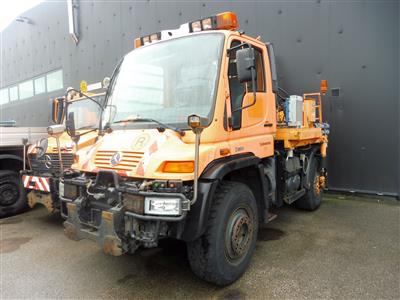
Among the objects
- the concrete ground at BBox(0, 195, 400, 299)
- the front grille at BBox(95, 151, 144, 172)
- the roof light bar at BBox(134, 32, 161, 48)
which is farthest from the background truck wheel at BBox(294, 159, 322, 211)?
the front grille at BBox(95, 151, 144, 172)

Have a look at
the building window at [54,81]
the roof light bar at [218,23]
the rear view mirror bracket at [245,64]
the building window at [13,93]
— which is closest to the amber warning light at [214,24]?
the roof light bar at [218,23]

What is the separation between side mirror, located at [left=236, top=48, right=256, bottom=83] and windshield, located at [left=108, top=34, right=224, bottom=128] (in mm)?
259

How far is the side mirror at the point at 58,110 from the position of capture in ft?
21.4

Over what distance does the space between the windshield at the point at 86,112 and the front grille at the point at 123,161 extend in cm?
268

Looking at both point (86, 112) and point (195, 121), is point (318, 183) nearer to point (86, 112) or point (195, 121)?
point (195, 121)

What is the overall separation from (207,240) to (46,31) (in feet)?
46.2

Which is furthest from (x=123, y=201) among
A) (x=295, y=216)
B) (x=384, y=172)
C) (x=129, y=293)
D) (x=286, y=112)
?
(x=384, y=172)

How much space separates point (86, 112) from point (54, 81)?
29.9 ft

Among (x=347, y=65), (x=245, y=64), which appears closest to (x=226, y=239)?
(x=245, y=64)

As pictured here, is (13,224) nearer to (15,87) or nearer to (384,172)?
(384,172)

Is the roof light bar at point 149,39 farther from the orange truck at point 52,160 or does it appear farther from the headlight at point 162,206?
the headlight at point 162,206

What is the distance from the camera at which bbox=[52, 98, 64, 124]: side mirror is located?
6.52 meters

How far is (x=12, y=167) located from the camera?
20.2ft

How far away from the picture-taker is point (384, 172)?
6.37 m
